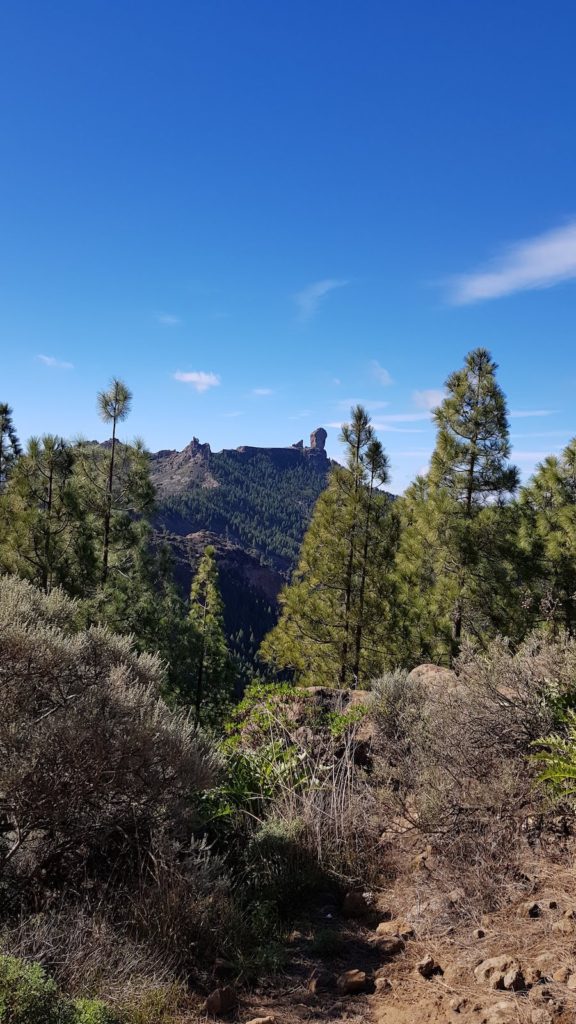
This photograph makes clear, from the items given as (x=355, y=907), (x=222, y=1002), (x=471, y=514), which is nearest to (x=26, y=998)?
(x=222, y=1002)

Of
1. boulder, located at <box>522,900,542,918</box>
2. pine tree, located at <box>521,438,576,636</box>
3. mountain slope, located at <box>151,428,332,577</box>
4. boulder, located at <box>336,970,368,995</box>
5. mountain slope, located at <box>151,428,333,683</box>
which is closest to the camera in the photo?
boulder, located at <box>336,970,368,995</box>

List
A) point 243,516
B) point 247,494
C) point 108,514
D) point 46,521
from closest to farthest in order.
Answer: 1. point 46,521
2. point 108,514
3. point 243,516
4. point 247,494

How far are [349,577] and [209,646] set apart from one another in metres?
9.75

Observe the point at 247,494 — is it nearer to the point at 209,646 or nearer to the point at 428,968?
the point at 209,646

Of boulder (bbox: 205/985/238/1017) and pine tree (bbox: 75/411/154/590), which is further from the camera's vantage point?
pine tree (bbox: 75/411/154/590)

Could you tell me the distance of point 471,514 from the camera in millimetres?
11438

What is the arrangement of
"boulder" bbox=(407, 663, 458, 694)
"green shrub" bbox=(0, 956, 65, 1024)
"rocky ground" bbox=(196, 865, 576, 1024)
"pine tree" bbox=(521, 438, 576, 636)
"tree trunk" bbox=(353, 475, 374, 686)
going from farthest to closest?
1. "tree trunk" bbox=(353, 475, 374, 686)
2. "pine tree" bbox=(521, 438, 576, 636)
3. "boulder" bbox=(407, 663, 458, 694)
4. "rocky ground" bbox=(196, 865, 576, 1024)
5. "green shrub" bbox=(0, 956, 65, 1024)

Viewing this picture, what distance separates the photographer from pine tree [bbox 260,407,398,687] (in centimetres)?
1269

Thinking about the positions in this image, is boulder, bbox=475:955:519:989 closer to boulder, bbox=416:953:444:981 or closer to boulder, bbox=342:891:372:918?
boulder, bbox=416:953:444:981

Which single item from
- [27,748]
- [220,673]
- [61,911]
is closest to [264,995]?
[61,911]

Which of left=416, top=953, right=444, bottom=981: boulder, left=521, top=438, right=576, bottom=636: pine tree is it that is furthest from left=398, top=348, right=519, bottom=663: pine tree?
left=416, top=953, right=444, bottom=981: boulder

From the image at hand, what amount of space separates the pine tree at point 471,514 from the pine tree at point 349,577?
4.64 ft

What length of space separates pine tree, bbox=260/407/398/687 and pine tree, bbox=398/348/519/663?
1413 millimetres

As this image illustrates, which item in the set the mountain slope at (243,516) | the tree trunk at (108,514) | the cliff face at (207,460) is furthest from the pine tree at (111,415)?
the cliff face at (207,460)
